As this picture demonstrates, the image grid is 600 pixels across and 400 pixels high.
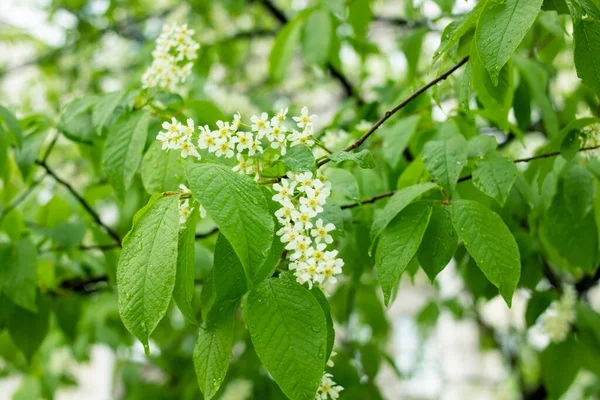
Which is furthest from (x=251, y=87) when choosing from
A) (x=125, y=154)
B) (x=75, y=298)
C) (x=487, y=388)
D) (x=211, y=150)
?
(x=487, y=388)

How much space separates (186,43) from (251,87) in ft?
10.0

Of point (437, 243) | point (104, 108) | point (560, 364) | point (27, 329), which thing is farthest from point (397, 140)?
point (27, 329)

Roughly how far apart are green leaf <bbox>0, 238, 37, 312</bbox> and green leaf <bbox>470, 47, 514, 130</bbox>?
1222mm

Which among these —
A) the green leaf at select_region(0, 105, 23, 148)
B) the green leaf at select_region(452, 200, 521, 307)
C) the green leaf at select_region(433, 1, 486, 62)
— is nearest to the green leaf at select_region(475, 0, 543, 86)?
the green leaf at select_region(433, 1, 486, 62)

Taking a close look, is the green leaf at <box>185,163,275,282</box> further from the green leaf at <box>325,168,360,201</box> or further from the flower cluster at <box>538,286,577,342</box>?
the flower cluster at <box>538,286,577,342</box>

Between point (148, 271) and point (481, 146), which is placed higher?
point (148, 271)

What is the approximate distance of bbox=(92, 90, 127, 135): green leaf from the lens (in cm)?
146

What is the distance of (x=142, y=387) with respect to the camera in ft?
9.07

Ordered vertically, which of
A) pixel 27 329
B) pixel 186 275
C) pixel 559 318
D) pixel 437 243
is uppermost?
pixel 186 275

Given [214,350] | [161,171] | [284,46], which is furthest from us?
[284,46]

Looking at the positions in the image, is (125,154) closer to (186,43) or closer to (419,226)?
(186,43)

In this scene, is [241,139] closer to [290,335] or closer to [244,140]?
[244,140]

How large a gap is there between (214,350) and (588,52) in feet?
2.73

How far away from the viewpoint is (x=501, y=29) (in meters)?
0.97
